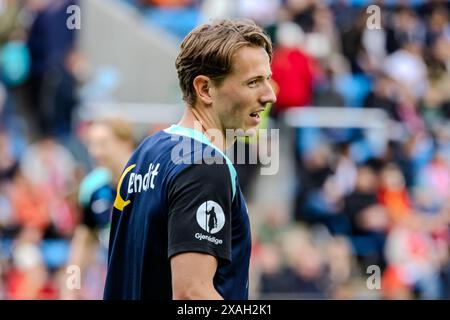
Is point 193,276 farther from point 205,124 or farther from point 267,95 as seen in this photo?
point 267,95

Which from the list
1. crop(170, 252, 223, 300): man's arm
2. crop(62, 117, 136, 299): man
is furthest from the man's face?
crop(62, 117, 136, 299): man

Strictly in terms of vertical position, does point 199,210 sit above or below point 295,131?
below

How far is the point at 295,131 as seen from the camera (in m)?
12.8

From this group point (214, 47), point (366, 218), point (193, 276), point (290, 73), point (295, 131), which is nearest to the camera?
point (193, 276)

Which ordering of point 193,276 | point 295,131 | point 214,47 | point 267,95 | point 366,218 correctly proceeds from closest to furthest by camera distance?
point 193,276 < point 214,47 < point 267,95 < point 366,218 < point 295,131

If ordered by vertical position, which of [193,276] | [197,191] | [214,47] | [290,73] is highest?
[290,73]

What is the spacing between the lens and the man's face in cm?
405

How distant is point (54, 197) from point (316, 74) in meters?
3.56

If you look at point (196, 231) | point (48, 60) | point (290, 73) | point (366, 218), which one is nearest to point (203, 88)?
point (196, 231)

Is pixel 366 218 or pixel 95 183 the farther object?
pixel 366 218

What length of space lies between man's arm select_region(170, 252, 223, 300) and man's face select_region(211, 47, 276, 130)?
0.61 m

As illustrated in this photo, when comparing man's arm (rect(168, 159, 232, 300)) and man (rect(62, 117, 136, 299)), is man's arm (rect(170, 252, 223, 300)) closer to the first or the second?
man's arm (rect(168, 159, 232, 300))

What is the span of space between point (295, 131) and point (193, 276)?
920 cm

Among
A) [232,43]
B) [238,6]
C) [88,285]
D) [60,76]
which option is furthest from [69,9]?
[232,43]
